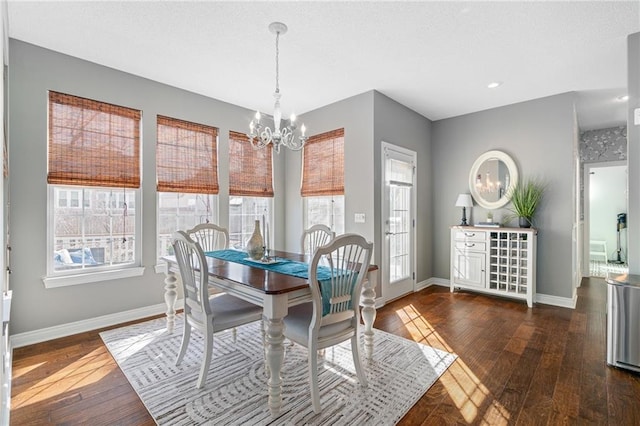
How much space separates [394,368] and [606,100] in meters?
4.49

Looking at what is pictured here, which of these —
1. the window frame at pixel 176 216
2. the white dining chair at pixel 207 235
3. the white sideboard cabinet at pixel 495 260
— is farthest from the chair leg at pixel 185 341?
the white sideboard cabinet at pixel 495 260

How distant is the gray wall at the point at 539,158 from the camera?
396 centimetres

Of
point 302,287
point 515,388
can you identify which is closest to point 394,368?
point 515,388

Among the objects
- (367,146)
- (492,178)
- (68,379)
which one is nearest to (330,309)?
(68,379)

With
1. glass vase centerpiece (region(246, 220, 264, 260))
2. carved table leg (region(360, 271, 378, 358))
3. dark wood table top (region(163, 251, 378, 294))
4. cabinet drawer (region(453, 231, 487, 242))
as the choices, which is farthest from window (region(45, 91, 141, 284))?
cabinet drawer (region(453, 231, 487, 242))

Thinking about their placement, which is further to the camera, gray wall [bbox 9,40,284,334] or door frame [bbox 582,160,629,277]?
door frame [bbox 582,160,629,277]

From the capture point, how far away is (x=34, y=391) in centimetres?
214

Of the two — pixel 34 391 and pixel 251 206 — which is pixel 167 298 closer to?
pixel 34 391

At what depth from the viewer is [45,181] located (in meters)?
2.91

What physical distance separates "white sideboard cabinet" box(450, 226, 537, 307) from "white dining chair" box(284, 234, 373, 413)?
9.40ft

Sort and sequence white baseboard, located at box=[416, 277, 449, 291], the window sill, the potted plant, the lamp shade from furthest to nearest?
white baseboard, located at box=[416, 277, 449, 291] → the lamp shade → the potted plant → the window sill

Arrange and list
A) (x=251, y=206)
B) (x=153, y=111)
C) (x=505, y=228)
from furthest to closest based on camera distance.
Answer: (x=251, y=206) → (x=505, y=228) → (x=153, y=111)

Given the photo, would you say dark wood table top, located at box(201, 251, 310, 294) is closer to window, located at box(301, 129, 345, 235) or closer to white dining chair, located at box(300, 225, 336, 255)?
white dining chair, located at box(300, 225, 336, 255)

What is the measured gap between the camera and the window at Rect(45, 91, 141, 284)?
299cm
